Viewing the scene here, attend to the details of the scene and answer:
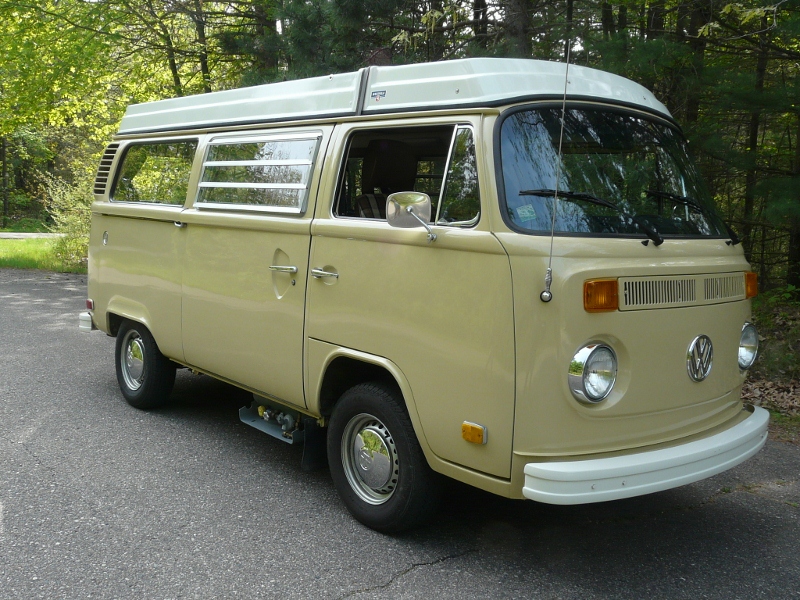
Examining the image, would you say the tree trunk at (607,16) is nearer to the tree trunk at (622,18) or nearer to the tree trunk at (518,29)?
the tree trunk at (622,18)

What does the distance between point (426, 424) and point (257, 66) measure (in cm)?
1033

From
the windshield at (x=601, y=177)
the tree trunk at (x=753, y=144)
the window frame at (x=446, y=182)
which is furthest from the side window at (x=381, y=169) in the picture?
the tree trunk at (x=753, y=144)

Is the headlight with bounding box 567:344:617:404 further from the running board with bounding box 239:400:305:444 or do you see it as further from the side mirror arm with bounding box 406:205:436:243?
the running board with bounding box 239:400:305:444

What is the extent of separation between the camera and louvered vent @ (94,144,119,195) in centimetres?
688

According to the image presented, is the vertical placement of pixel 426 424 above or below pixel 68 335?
above

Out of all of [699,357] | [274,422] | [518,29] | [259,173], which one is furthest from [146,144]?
[518,29]

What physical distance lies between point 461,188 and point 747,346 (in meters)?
1.83

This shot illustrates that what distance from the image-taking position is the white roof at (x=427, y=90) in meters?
3.73

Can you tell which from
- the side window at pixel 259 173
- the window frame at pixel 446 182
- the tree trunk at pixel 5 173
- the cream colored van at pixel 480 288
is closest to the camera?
the cream colored van at pixel 480 288

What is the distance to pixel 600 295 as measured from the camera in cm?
337

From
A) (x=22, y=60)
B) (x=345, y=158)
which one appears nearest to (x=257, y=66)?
(x=22, y=60)

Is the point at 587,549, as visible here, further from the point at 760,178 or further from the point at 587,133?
the point at 760,178

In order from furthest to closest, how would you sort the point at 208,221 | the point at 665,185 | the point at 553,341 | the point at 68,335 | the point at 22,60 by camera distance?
the point at 22,60 → the point at 68,335 → the point at 208,221 → the point at 665,185 → the point at 553,341

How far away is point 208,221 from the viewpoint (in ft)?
17.5
